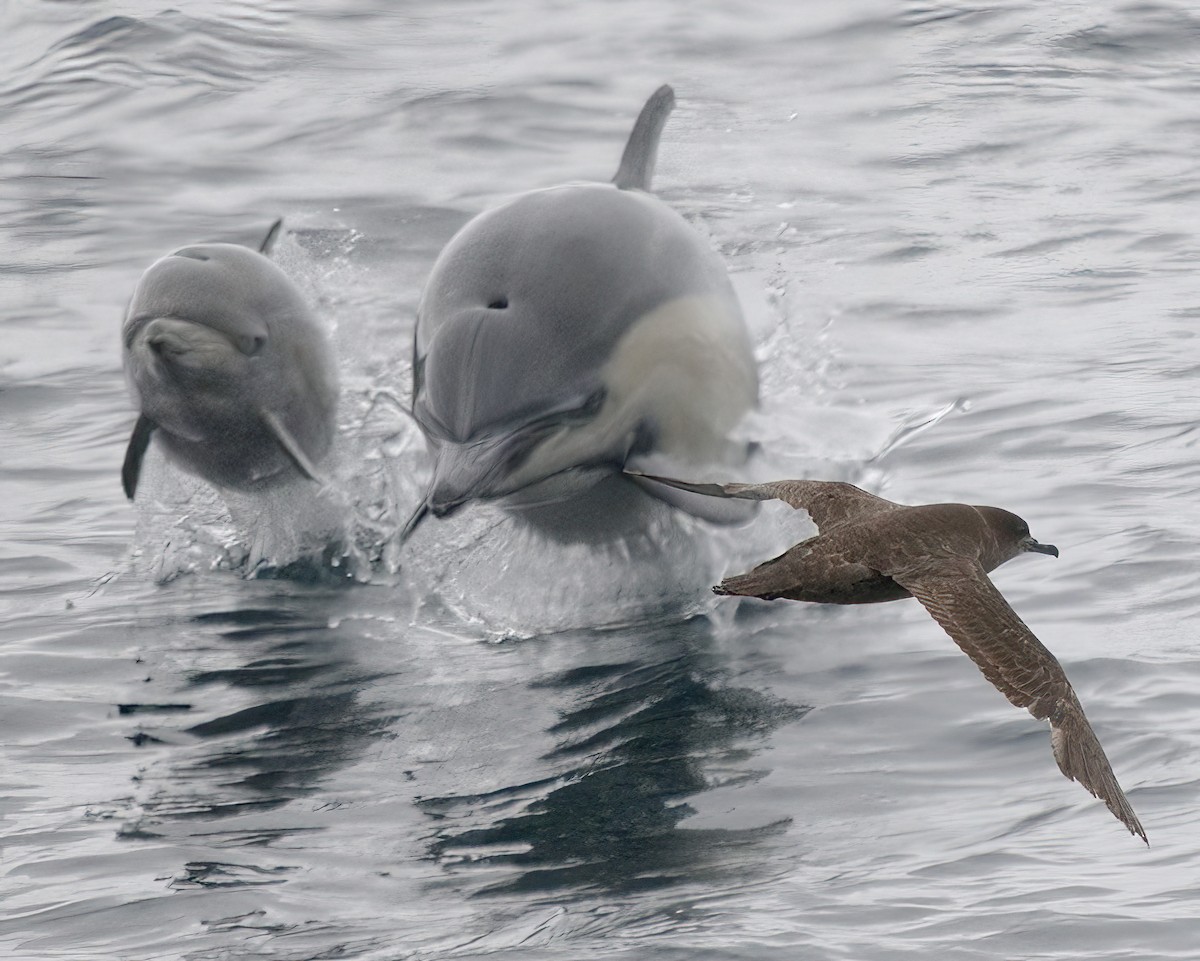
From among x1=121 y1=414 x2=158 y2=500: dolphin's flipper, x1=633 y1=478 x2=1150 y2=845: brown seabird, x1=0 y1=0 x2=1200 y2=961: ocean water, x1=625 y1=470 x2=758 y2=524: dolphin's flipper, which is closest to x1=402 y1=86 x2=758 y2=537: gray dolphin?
x1=625 y1=470 x2=758 y2=524: dolphin's flipper

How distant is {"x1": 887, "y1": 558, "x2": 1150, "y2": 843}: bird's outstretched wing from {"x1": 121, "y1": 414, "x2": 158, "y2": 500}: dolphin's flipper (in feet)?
11.7

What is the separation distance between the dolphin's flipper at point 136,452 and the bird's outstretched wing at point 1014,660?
358cm

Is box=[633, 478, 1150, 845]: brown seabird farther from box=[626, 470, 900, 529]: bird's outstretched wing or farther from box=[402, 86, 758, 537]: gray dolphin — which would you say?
box=[402, 86, 758, 537]: gray dolphin

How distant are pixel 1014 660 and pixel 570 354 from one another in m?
2.41

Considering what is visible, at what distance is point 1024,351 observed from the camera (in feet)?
32.0

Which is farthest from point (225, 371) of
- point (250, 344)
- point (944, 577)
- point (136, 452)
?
point (944, 577)

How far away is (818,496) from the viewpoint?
5434mm

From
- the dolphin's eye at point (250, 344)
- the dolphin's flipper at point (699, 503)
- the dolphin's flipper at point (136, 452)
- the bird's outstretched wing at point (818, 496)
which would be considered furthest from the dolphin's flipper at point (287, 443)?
the bird's outstretched wing at point (818, 496)

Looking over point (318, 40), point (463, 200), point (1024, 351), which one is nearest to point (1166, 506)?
point (1024, 351)

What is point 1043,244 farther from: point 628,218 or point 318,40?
point 318,40

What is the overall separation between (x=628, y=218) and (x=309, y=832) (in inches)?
107

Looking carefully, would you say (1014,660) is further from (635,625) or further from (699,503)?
(635,625)

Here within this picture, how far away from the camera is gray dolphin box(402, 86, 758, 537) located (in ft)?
20.3

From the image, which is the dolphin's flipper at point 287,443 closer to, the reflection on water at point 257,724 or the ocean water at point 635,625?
the ocean water at point 635,625
